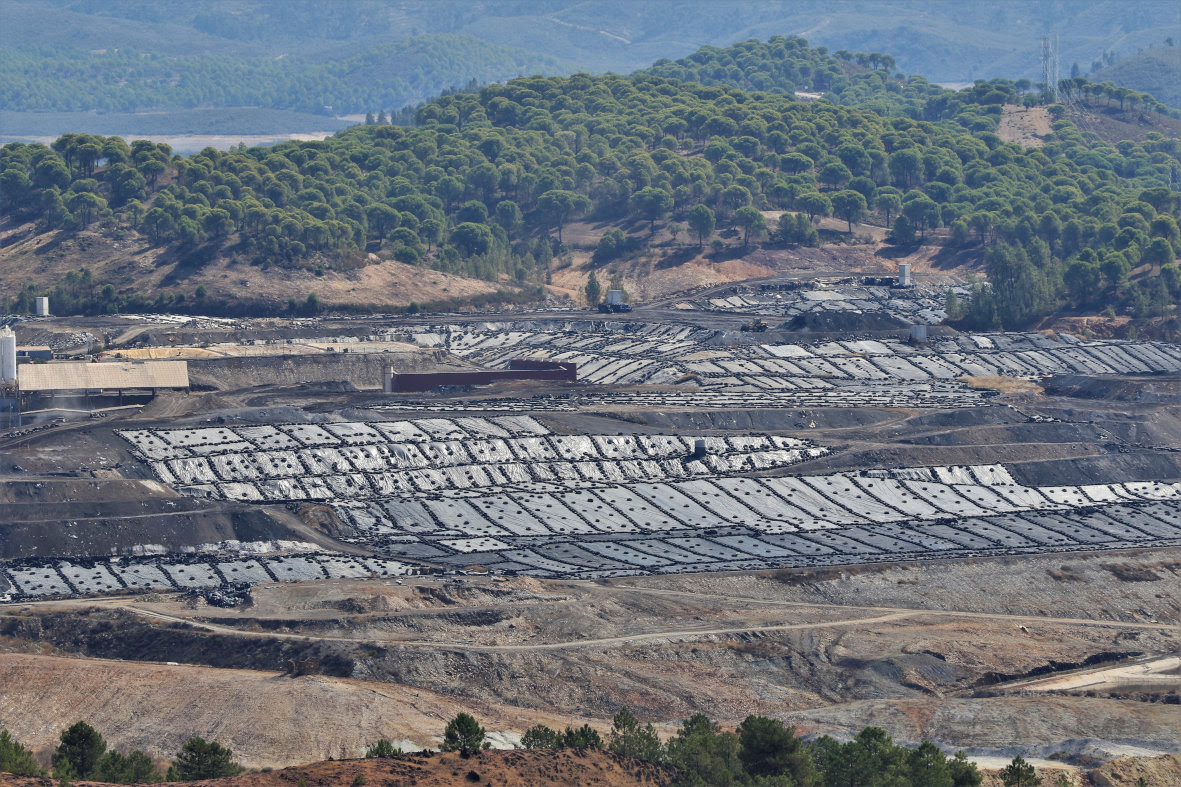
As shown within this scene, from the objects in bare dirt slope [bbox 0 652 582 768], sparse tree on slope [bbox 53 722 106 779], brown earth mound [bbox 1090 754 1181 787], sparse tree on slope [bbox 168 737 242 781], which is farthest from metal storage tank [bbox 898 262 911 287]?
sparse tree on slope [bbox 53 722 106 779]

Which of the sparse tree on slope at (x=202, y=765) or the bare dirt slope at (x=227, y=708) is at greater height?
the sparse tree on slope at (x=202, y=765)

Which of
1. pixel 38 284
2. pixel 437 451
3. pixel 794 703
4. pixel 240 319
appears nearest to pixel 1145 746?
pixel 794 703

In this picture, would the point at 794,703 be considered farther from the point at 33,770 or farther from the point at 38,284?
Answer: the point at 38,284

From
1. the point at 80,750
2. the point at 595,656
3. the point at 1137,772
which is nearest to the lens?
the point at 80,750

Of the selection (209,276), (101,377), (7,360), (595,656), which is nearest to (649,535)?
(595,656)

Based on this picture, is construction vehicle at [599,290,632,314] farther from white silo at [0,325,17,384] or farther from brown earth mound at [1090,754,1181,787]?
brown earth mound at [1090,754,1181,787]

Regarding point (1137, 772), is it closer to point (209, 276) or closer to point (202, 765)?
point (202, 765)

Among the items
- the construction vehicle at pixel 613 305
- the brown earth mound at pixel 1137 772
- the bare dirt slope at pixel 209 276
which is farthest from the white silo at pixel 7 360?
the brown earth mound at pixel 1137 772

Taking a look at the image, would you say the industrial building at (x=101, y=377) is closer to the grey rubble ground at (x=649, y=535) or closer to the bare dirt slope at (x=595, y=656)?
the grey rubble ground at (x=649, y=535)

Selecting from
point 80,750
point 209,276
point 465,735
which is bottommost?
point 80,750
